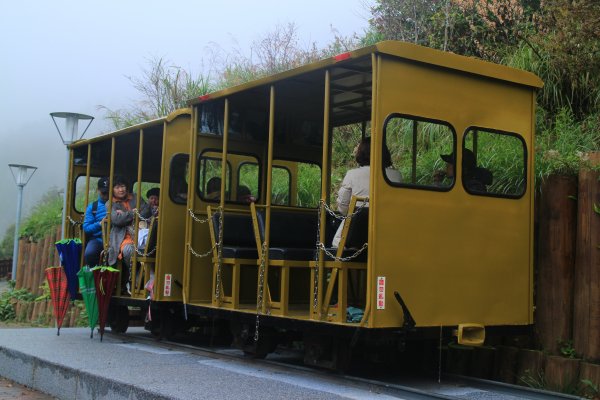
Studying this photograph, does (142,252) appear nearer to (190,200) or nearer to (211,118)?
(190,200)

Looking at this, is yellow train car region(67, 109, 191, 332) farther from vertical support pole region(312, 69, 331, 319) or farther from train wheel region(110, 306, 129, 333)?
vertical support pole region(312, 69, 331, 319)

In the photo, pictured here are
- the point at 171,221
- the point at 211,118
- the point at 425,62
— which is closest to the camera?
the point at 425,62

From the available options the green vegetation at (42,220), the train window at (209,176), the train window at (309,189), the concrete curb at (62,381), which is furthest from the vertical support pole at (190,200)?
the green vegetation at (42,220)

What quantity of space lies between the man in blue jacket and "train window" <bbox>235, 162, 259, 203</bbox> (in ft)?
7.07

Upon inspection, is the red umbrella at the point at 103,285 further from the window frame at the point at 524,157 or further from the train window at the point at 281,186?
the window frame at the point at 524,157

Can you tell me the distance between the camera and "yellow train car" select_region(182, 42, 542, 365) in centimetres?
573

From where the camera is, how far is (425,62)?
5.96 meters

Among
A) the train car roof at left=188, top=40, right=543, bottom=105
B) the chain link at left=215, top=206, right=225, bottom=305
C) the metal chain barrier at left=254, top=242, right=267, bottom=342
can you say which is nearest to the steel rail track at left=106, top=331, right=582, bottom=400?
the metal chain barrier at left=254, top=242, right=267, bottom=342

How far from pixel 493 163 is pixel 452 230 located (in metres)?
2.05

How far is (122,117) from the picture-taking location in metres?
21.0

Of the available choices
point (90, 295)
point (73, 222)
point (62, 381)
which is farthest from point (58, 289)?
point (62, 381)

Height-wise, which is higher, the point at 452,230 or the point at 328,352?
the point at 452,230

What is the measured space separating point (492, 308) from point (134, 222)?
16.2 feet

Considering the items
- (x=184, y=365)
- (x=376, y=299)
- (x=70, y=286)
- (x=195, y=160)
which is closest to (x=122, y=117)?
(x=70, y=286)
